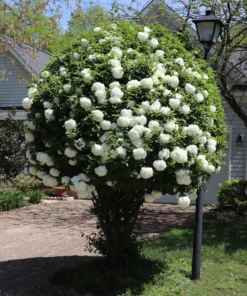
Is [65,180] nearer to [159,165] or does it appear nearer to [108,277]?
[159,165]

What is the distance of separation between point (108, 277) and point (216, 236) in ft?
11.0

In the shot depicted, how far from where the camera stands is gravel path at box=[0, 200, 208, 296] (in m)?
6.28

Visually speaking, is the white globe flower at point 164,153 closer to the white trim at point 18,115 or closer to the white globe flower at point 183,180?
the white globe flower at point 183,180

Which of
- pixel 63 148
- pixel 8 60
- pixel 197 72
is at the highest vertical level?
pixel 8 60

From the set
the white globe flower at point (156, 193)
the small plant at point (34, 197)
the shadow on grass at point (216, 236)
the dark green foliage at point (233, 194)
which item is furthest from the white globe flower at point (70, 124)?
the small plant at point (34, 197)

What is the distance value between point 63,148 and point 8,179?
431 inches

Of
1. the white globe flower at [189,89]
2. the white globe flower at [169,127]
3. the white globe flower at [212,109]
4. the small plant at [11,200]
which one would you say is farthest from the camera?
the small plant at [11,200]

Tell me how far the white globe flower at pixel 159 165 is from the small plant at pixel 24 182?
415 inches

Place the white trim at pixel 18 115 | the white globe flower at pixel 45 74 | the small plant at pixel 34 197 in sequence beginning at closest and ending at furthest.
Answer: the white globe flower at pixel 45 74 → the small plant at pixel 34 197 → the white trim at pixel 18 115

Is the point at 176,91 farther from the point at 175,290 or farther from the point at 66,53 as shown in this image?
the point at 175,290

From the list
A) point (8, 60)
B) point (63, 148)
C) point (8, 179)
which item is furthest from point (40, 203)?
point (63, 148)

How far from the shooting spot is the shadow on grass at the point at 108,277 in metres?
5.78

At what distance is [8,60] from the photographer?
17.8 m

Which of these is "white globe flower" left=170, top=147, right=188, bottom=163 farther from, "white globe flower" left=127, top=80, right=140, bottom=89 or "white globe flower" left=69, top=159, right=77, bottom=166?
"white globe flower" left=69, top=159, right=77, bottom=166
